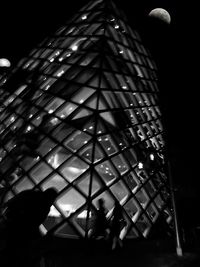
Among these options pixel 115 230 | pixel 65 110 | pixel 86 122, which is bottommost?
pixel 115 230

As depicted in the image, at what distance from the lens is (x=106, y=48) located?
11070 millimetres

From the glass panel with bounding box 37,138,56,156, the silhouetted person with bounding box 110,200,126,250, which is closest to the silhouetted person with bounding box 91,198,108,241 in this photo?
the silhouetted person with bounding box 110,200,126,250

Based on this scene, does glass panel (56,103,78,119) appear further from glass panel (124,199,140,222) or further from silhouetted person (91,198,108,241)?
glass panel (124,199,140,222)

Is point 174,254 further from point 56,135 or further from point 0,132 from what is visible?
point 0,132

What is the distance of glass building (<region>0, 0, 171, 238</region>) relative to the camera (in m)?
7.47

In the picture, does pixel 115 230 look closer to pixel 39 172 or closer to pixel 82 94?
pixel 39 172

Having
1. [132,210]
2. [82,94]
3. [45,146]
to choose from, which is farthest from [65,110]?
[132,210]

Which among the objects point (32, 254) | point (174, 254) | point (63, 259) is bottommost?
point (174, 254)

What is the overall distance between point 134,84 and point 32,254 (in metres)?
10.1

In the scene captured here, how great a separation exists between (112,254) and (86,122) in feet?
14.4

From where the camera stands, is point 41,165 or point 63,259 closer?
point 63,259

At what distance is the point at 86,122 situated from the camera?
309 inches

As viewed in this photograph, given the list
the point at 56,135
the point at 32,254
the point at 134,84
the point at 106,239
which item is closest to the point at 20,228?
the point at 32,254

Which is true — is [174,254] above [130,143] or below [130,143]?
below
